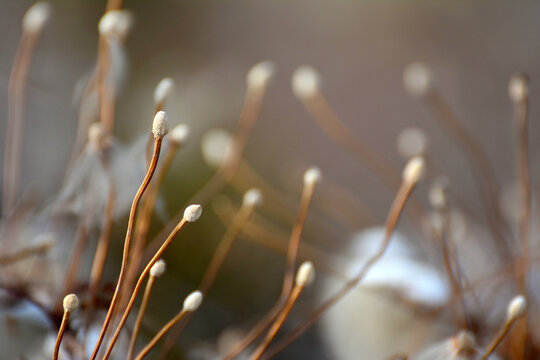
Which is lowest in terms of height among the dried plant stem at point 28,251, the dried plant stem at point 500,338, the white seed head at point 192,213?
the dried plant stem at point 500,338

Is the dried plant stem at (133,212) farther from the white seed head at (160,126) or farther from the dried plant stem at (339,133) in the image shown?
the dried plant stem at (339,133)

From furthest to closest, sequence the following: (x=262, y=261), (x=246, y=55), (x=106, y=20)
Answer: (x=246, y=55)
(x=262, y=261)
(x=106, y=20)

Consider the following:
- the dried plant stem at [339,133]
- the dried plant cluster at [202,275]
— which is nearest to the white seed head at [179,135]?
the dried plant cluster at [202,275]

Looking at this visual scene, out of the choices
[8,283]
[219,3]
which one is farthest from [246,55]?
[8,283]

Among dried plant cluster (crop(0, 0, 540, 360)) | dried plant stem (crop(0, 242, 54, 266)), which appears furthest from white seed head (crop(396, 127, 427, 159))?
dried plant stem (crop(0, 242, 54, 266))

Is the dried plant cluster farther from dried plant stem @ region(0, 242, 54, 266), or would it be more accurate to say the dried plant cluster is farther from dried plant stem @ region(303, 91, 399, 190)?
dried plant stem @ region(303, 91, 399, 190)

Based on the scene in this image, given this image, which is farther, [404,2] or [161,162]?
[404,2]

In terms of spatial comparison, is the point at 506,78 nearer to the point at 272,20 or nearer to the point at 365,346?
the point at 272,20

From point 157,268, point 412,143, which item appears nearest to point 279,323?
point 157,268
